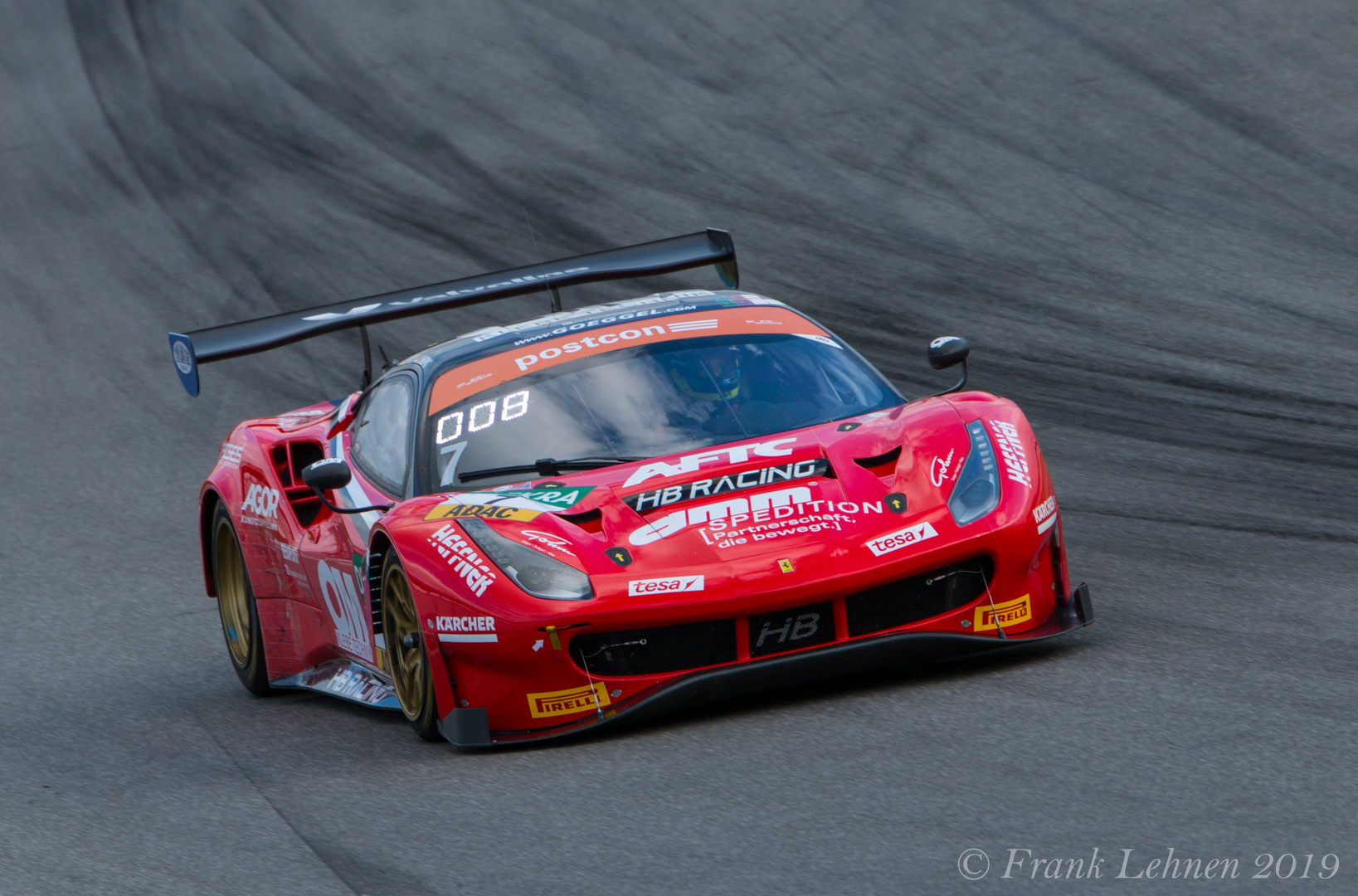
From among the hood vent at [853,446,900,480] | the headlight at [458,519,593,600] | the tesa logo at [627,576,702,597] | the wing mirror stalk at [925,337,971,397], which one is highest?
the wing mirror stalk at [925,337,971,397]

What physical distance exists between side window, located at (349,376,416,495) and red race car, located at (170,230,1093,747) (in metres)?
0.02

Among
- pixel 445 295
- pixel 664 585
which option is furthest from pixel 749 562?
pixel 445 295

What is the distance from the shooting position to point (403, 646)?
5582mm

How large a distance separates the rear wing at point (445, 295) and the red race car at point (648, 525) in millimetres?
34

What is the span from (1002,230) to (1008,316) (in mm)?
1579

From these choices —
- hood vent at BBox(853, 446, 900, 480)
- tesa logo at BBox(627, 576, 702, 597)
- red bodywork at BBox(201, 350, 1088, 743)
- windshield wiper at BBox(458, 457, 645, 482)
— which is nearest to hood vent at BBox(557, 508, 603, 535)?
red bodywork at BBox(201, 350, 1088, 743)

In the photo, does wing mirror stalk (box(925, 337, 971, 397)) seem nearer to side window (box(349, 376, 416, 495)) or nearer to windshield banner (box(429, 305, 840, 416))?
windshield banner (box(429, 305, 840, 416))

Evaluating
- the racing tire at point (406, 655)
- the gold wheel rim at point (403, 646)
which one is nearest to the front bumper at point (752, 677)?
the racing tire at point (406, 655)

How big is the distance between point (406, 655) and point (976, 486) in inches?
69.2

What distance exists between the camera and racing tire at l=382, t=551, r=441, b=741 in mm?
5367

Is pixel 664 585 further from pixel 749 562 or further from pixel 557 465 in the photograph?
pixel 557 465

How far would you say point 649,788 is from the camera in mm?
4578

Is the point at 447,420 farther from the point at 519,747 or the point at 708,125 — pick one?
the point at 708,125

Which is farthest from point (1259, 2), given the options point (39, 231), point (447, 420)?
point (447, 420)
